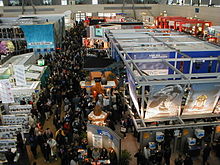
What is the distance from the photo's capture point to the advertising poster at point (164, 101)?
6404mm

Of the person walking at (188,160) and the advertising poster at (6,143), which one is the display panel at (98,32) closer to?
the advertising poster at (6,143)

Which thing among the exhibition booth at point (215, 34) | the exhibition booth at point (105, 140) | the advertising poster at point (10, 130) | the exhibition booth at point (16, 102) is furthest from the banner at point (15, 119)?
the exhibition booth at point (215, 34)

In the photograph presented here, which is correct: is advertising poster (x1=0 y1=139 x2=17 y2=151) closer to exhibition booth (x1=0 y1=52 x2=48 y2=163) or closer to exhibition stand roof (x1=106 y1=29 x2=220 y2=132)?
exhibition booth (x1=0 y1=52 x2=48 y2=163)

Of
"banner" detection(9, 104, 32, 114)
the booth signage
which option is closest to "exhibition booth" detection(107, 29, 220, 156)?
the booth signage

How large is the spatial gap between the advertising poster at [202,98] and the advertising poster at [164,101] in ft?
1.14

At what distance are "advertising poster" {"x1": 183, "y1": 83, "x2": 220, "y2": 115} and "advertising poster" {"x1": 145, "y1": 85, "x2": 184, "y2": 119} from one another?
1.14 feet

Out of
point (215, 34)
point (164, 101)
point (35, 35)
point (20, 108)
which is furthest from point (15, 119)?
point (215, 34)

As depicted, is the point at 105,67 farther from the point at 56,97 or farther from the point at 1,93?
the point at 1,93

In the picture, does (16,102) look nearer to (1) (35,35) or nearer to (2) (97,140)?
(2) (97,140)

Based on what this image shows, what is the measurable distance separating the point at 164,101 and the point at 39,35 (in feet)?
44.6

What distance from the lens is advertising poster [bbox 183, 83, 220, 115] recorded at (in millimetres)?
6570

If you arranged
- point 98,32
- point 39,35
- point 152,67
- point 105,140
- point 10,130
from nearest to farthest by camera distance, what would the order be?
point 105,140
point 10,130
point 152,67
point 39,35
point 98,32

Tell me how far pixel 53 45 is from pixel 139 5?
2417cm

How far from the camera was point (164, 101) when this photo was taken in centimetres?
668
